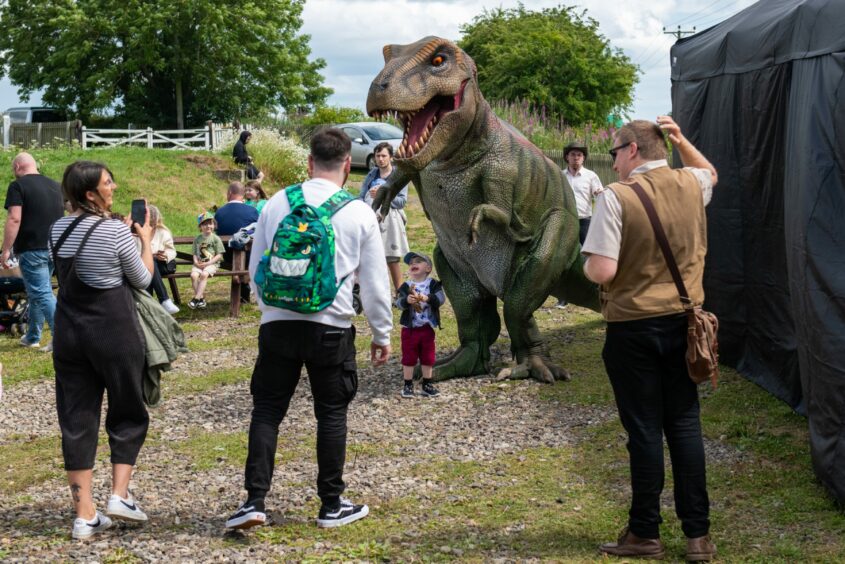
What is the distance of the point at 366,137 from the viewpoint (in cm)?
2436

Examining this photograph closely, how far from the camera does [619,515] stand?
16.2ft

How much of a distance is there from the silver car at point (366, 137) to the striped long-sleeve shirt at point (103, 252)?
19.0 meters

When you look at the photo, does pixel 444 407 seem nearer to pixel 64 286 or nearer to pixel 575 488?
pixel 575 488

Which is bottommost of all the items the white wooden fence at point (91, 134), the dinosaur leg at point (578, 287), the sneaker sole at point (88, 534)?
the sneaker sole at point (88, 534)

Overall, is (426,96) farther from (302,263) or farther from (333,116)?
(333,116)

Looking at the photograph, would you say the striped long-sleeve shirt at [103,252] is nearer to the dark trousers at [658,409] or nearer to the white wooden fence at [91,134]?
the dark trousers at [658,409]

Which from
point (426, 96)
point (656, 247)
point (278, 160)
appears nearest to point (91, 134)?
point (278, 160)

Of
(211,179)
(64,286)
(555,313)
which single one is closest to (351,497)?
(64,286)

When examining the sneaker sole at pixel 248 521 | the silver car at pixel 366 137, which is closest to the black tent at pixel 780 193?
the sneaker sole at pixel 248 521

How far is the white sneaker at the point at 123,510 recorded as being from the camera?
15.4 feet

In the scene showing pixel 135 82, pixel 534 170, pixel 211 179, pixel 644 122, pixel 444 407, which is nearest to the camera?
pixel 644 122

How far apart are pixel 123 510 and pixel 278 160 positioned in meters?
16.5

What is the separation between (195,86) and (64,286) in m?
33.0

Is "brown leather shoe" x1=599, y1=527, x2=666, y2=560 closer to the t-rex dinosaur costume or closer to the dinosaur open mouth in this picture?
the t-rex dinosaur costume
